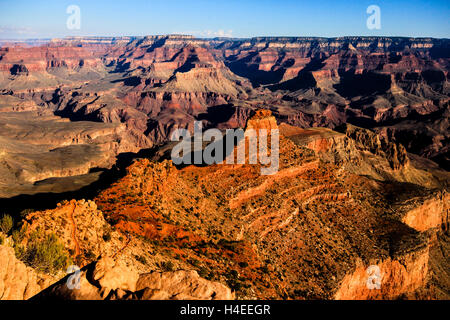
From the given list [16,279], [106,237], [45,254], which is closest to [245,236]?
[106,237]

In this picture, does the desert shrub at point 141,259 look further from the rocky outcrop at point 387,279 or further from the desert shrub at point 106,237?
the rocky outcrop at point 387,279

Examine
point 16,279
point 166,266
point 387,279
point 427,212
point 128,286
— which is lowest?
point 387,279

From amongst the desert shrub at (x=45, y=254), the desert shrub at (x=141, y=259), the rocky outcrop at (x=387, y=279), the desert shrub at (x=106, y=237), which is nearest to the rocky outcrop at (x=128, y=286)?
the desert shrub at (x=45, y=254)

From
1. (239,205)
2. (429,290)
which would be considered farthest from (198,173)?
(429,290)

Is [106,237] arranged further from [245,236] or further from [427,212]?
[427,212]

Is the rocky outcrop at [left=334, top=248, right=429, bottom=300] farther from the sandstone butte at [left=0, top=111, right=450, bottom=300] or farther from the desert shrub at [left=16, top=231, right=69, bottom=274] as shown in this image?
the desert shrub at [left=16, top=231, right=69, bottom=274]

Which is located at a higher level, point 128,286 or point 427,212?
point 128,286
